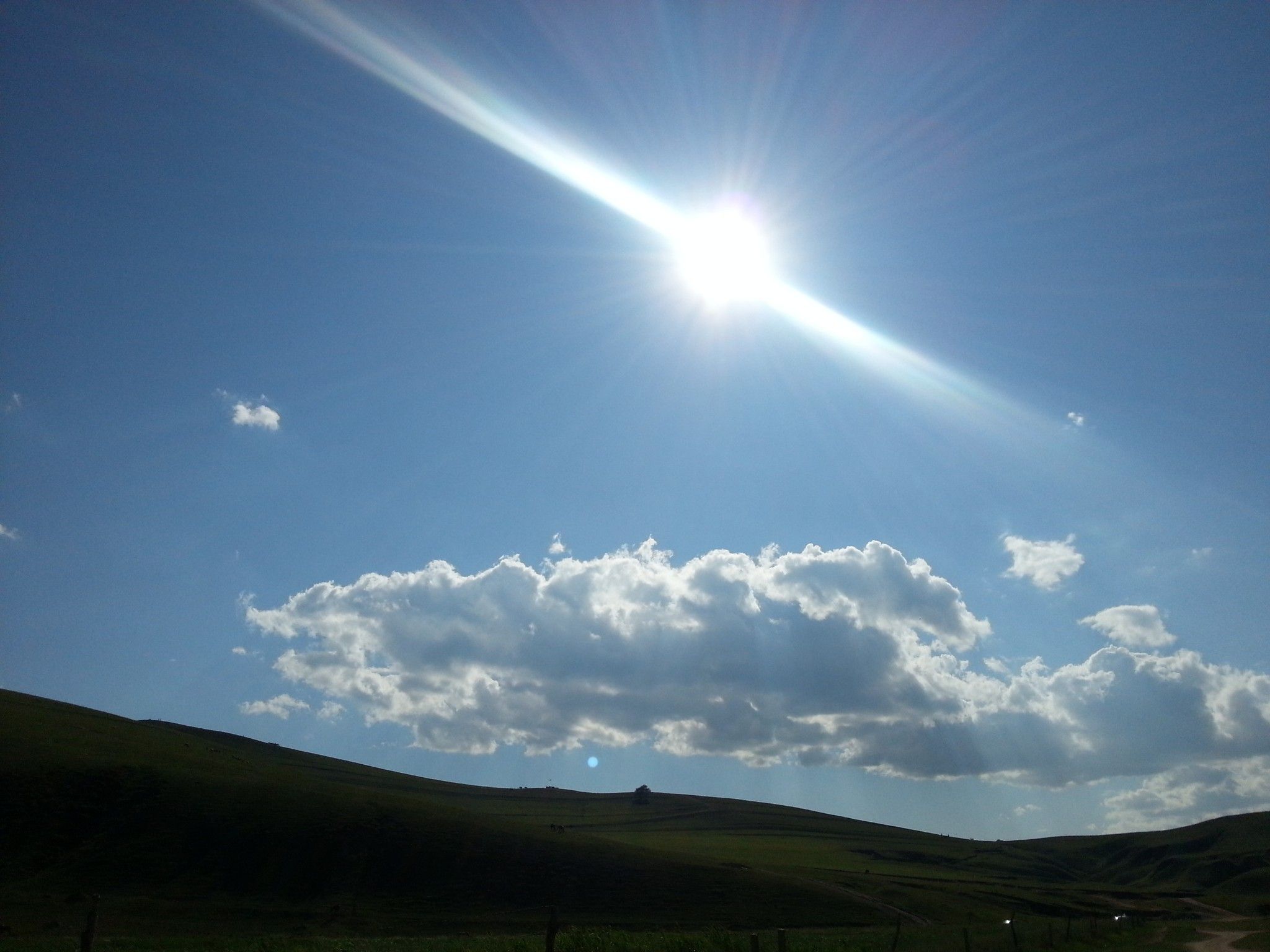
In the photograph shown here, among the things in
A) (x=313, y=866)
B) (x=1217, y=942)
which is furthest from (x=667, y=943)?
(x=313, y=866)

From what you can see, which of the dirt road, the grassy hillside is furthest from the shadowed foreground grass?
the grassy hillside

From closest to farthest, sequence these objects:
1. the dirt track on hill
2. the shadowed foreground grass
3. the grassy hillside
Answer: the shadowed foreground grass
the dirt track on hill
the grassy hillside

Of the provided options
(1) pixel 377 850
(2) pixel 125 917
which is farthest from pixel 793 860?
(2) pixel 125 917

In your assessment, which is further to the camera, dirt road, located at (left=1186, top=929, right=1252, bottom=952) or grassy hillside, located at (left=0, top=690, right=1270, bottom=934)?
grassy hillside, located at (left=0, top=690, right=1270, bottom=934)

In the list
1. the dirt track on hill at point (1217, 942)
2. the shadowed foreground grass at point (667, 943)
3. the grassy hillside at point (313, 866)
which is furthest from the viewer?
the grassy hillside at point (313, 866)

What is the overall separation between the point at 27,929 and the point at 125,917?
31.0 ft

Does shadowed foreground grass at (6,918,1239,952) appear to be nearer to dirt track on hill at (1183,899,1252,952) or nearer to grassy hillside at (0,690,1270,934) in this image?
dirt track on hill at (1183,899,1252,952)

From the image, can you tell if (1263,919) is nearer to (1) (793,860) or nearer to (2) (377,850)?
(1) (793,860)

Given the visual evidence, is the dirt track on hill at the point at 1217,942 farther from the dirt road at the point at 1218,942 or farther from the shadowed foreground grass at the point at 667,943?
the shadowed foreground grass at the point at 667,943

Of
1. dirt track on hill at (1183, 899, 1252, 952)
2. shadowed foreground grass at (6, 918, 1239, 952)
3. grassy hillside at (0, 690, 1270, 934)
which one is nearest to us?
shadowed foreground grass at (6, 918, 1239, 952)

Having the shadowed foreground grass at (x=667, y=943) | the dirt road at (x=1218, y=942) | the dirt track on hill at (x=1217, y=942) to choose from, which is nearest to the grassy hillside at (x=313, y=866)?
the shadowed foreground grass at (x=667, y=943)

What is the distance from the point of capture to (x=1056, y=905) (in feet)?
320

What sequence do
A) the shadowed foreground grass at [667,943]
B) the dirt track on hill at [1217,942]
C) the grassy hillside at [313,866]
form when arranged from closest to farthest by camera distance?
the shadowed foreground grass at [667,943]
the dirt track on hill at [1217,942]
the grassy hillside at [313,866]

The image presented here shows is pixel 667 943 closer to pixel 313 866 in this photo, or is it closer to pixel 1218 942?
pixel 1218 942
